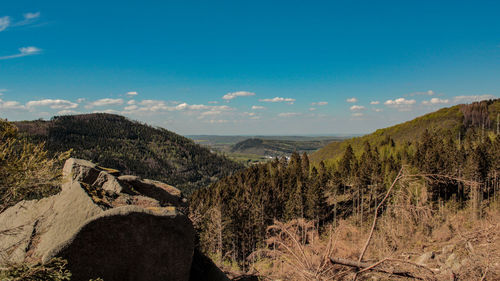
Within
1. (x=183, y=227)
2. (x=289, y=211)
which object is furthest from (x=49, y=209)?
(x=289, y=211)

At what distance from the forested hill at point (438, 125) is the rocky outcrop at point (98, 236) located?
9348cm

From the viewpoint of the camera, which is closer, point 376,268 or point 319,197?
point 376,268

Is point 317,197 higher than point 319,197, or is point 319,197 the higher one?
point 317,197

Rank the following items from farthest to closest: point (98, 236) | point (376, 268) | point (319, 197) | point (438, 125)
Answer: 1. point (438, 125)
2. point (319, 197)
3. point (98, 236)
4. point (376, 268)

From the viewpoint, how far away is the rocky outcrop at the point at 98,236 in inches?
263

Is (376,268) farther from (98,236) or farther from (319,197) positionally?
(319,197)

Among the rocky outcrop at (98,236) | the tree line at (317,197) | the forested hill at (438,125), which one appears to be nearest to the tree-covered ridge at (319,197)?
the tree line at (317,197)

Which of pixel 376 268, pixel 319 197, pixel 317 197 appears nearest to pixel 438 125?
pixel 319 197

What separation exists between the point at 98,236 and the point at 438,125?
145625mm

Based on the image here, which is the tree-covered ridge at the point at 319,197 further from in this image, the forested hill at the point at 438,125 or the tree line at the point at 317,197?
the forested hill at the point at 438,125

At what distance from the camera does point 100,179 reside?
411 inches

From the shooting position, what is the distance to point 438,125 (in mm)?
116312

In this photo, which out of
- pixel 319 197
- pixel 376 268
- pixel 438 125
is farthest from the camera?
pixel 438 125

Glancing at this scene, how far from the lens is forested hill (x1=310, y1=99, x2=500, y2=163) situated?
351ft
